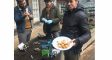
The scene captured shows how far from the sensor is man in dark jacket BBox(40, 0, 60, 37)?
3354mm

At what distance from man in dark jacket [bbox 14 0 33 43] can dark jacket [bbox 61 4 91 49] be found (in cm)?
29

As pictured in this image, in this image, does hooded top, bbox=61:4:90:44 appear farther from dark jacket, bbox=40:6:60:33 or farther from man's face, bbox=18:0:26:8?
man's face, bbox=18:0:26:8

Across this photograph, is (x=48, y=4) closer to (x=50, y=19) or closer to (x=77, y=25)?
(x=50, y=19)

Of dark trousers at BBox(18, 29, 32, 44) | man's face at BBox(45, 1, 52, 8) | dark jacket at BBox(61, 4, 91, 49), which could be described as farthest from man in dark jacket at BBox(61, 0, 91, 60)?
dark trousers at BBox(18, 29, 32, 44)

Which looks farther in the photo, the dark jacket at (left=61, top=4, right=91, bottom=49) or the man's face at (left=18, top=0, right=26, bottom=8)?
the man's face at (left=18, top=0, right=26, bottom=8)

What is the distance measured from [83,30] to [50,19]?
289 millimetres

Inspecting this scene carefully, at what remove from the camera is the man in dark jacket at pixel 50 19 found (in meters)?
3.35

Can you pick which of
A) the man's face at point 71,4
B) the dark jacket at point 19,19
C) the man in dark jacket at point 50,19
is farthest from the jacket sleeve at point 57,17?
the dark jacket at point 19,19

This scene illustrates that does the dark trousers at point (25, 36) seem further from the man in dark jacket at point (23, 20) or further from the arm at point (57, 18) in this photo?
the arm at point (57, 18)

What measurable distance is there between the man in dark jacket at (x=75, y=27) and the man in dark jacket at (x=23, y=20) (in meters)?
0.29

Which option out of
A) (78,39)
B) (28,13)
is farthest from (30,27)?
(78,39)

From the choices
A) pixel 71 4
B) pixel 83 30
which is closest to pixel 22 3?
pixel 71 4

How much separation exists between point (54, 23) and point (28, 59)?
0.36 m

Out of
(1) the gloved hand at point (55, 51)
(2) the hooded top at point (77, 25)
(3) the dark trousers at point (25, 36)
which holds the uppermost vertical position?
(2) the hooded top at point (77, 25)
